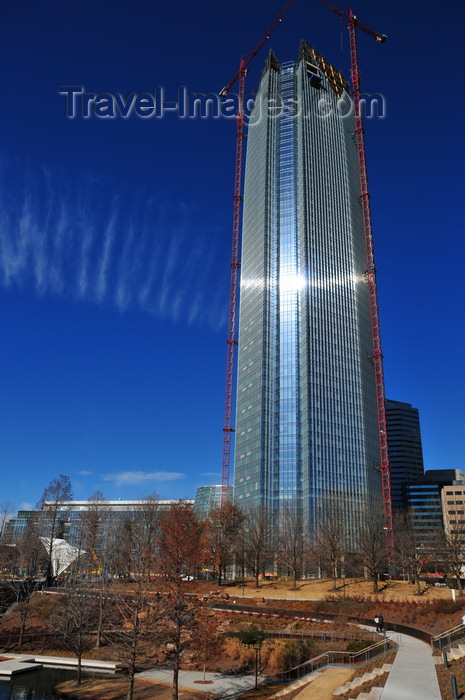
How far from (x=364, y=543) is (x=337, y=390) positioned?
93720 mm

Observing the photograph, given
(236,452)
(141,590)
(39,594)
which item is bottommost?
(39,594)

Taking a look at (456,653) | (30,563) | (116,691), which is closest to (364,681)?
(456,653)

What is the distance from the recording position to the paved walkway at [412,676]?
966 inches

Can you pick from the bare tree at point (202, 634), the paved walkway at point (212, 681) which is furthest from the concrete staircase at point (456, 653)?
the bare tree at point (202, 634)

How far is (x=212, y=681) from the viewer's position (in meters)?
38.7

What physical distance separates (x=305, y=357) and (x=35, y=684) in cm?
13954

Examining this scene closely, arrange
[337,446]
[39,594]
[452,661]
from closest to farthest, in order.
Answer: [452,661]
[39,594]
[337,446]

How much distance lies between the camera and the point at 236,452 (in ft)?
595

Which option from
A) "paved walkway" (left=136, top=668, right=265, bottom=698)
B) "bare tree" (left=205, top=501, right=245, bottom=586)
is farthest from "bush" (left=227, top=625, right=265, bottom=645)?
"bare tree" (left=205, top=501, right=245, bottom=586)

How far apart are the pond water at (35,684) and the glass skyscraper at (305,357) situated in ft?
364

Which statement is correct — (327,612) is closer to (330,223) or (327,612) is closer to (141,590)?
(141,590)

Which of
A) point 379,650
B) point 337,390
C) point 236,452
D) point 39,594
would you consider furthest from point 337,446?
point 379,650

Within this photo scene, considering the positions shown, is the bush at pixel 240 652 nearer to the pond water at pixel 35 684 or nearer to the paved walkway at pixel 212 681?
the paved walkway at pixel 212 681

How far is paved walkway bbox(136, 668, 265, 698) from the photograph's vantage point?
36250 mm
